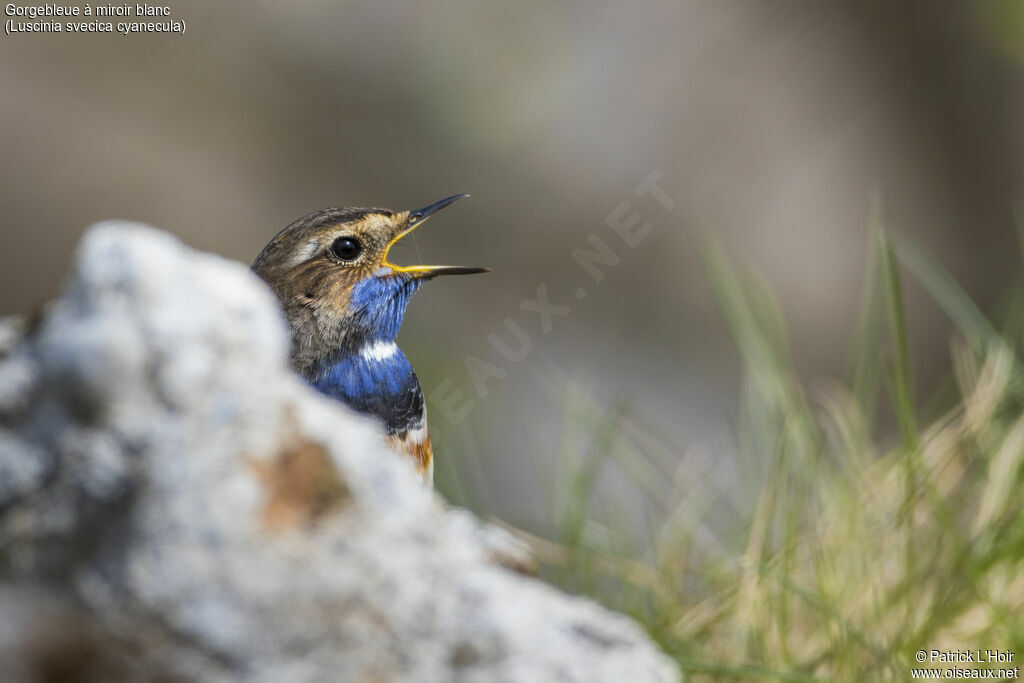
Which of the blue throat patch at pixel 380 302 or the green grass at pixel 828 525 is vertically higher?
the blue throat patch at pixel 380 302

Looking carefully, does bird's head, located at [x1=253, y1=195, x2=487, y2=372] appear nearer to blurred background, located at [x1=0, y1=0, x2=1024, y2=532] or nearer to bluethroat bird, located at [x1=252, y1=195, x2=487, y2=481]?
bluethroat bird, located at [x1=252, y1=195, x2=487, y2=481]

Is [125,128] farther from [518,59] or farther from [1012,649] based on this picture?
[1012,649]

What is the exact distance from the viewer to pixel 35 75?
17.7ft

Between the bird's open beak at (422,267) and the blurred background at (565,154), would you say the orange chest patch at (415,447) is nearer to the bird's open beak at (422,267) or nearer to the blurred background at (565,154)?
the bird's open beak at (422,267)

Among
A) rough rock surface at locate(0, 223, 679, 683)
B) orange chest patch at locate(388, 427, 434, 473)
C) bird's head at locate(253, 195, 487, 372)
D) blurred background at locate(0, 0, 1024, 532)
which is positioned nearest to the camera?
rough rock surface at locate(0, 223, 679, 683)

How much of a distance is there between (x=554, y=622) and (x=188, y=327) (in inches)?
22.3

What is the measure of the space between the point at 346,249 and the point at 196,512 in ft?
4.70

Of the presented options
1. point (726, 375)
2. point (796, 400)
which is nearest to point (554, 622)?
point (796, 400)

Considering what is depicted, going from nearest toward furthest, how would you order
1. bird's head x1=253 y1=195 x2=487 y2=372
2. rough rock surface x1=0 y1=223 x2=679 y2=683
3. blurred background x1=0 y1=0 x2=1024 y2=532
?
1. rough rock surface x1=0 y1=223 x2=679 y2=683
2. bird's head x1=253 y1=195 x2=487 y2=372
3. blurred background x1=0 y1=0 x2=1024 y2=532

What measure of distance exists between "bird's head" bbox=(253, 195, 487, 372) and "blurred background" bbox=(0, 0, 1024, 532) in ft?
8.73

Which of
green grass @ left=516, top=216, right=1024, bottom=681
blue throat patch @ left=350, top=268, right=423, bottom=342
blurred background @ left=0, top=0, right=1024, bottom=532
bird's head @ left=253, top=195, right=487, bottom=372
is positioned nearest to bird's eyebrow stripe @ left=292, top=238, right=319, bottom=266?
bird's head @ left=253, top=195, right=487, bottom=372

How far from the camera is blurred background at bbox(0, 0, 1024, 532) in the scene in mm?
5500

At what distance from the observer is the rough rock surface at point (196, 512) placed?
1103mm

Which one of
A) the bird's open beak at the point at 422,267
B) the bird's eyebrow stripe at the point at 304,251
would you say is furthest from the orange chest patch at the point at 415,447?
the bird's eyebrow stripe at the point at 304,251
